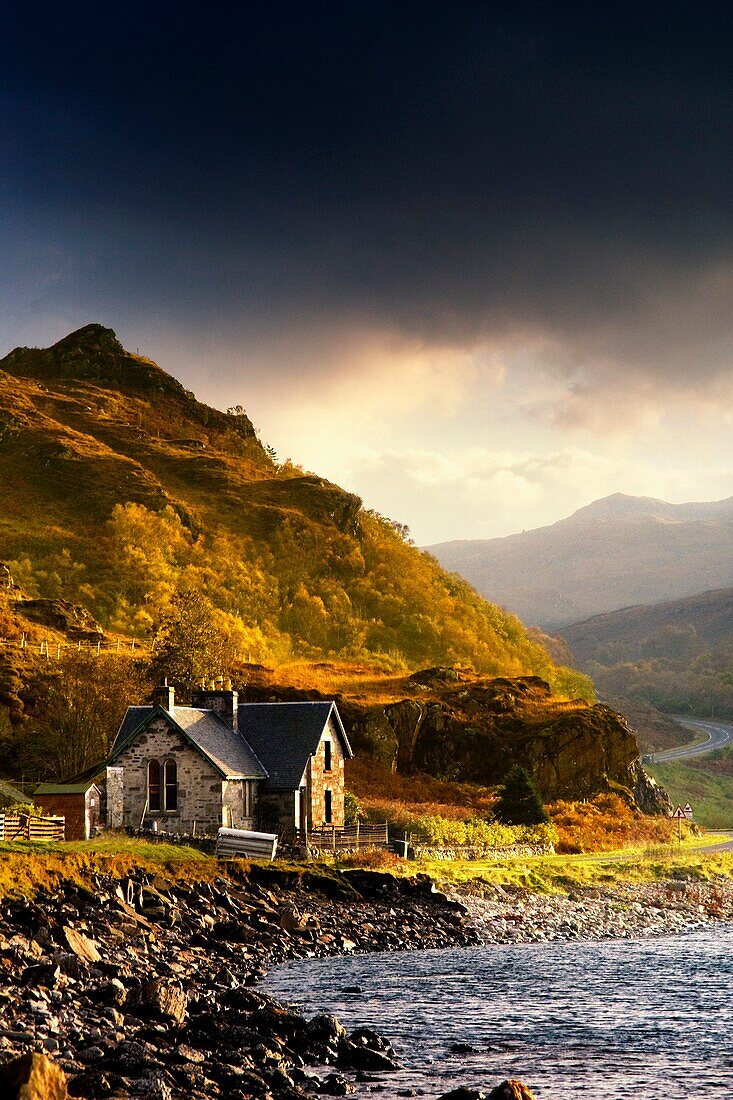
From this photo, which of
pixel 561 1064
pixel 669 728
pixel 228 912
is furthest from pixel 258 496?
pixel 561 1064

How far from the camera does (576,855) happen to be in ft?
203

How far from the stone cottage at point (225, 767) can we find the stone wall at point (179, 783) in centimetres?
5

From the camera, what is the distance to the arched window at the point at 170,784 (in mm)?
53875

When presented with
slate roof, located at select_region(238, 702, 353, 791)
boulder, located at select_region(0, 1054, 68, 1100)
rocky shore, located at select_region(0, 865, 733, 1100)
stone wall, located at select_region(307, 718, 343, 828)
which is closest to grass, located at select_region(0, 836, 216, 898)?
rocky shore, located at select_region(0, 865, 733, 1100)

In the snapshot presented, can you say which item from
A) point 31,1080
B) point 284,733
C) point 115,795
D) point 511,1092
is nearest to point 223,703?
point 284,733

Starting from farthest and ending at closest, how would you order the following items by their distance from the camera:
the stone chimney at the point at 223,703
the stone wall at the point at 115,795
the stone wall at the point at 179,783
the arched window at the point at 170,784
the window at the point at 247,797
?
the stone chimney at the point at 223,703 → the window at the point at 247,797 → the arched window at the point at 170,784 → the stone wall at the point at 115,795 → the stone wall at the point at 179,783

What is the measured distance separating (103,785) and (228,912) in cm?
2269

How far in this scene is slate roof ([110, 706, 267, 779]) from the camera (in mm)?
53750

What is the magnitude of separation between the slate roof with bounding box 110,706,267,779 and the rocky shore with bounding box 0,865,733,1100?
9.78m

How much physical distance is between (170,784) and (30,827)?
35.9ft

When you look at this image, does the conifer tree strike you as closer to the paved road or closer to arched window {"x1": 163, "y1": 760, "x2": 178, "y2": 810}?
arched window {"x1": 163, "y1": 760, "x2": 178, "y2": 810}

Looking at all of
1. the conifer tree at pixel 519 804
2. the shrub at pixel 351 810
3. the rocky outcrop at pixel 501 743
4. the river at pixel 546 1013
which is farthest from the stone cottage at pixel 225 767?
the rocky outcrop at pixel 501 743

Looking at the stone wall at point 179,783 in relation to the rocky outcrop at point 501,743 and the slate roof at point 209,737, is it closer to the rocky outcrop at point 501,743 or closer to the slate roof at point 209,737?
the slate roof at point 209,737

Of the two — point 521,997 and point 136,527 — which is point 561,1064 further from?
point 136,527
